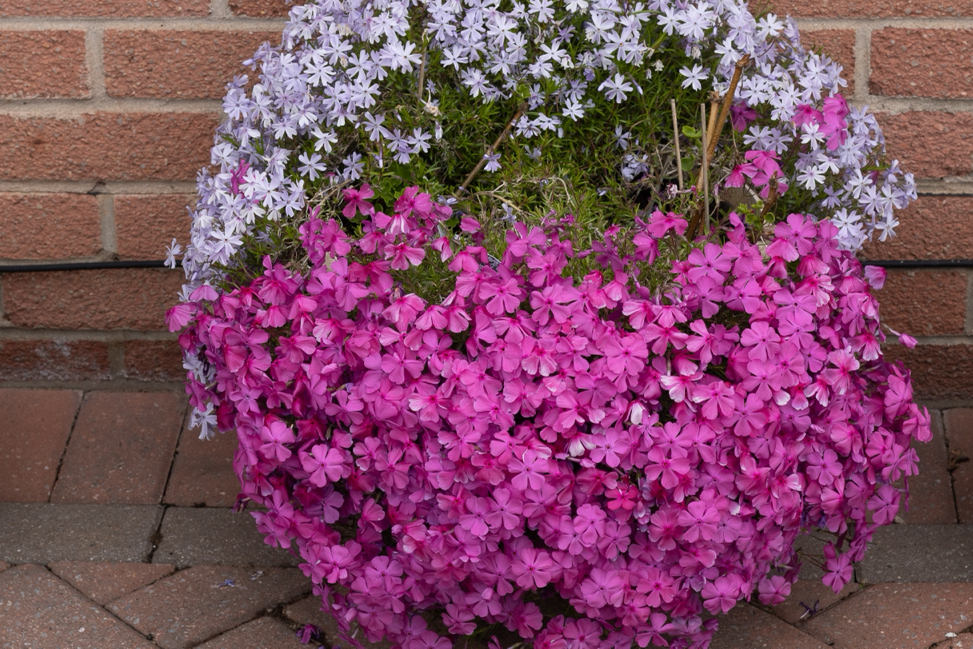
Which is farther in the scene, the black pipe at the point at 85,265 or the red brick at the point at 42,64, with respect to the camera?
the black pipe at the point at 85,265

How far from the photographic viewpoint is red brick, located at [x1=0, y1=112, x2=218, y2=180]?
2287mm

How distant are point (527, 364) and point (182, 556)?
93 cm

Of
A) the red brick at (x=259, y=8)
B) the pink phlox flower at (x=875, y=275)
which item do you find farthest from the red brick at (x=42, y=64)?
the pink phlox flower at (x=875, y=275)

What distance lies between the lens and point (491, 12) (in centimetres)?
185

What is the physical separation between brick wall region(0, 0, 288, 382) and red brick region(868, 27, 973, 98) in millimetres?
1328

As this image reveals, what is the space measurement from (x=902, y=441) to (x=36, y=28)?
1.96 m

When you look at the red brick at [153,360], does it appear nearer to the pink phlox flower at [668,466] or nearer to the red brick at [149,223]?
the red brick at [149,223]

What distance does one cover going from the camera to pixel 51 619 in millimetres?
1751

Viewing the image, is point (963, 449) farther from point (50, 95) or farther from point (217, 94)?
point (50, 95)

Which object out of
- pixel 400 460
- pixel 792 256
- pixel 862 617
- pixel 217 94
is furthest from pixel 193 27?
pixel 862 617

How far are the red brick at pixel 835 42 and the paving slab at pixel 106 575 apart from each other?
1723 millimetres

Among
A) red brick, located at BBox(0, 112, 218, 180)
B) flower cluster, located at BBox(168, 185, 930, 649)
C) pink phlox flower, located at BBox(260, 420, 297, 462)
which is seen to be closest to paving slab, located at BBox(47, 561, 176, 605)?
flower cluster, located at BBox(168, 185, 930, 649)

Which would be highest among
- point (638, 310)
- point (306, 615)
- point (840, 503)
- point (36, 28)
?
point (36, 28)

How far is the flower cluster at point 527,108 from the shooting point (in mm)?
1768
